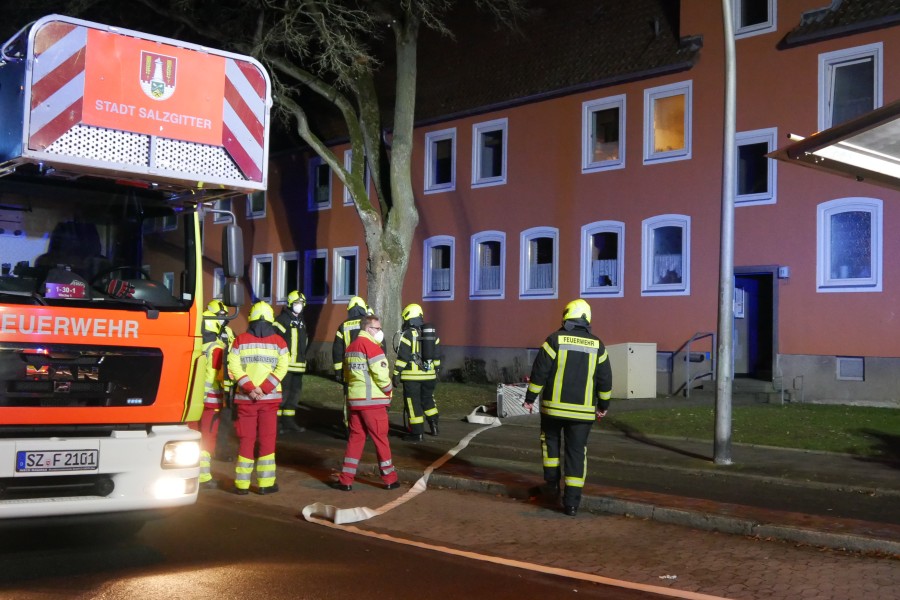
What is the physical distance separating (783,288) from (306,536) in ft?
48.6

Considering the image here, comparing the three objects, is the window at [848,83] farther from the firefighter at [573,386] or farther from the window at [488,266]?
the firefighter at [573,386]

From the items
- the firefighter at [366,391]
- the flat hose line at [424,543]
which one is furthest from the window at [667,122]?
the firefighter at [366,391]

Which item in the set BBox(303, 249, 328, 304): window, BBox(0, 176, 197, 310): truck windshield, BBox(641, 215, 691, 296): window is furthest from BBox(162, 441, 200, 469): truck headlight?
BBox(303, 249, 328, 304): window

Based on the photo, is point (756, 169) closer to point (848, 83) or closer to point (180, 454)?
point (848, 83)

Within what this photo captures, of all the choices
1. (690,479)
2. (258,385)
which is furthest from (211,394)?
(690,479)

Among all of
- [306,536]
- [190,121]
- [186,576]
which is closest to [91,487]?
[186,576]

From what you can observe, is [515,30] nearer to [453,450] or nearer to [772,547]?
[453,450]

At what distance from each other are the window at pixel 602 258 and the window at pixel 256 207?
13.8m

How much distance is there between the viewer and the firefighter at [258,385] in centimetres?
957

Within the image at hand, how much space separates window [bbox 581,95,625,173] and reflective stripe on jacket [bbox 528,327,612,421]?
15189 millimetres

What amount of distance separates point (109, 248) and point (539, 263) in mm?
18714

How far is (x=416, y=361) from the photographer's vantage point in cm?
1362

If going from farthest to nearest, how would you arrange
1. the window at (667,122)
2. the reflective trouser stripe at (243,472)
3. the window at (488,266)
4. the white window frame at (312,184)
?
the white window frame at (312,184) < the window at (488,266) < the window at (667,122) < the reflective trouser stripe at (243,472)

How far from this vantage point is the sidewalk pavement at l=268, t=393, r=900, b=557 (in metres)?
→ 8.32
